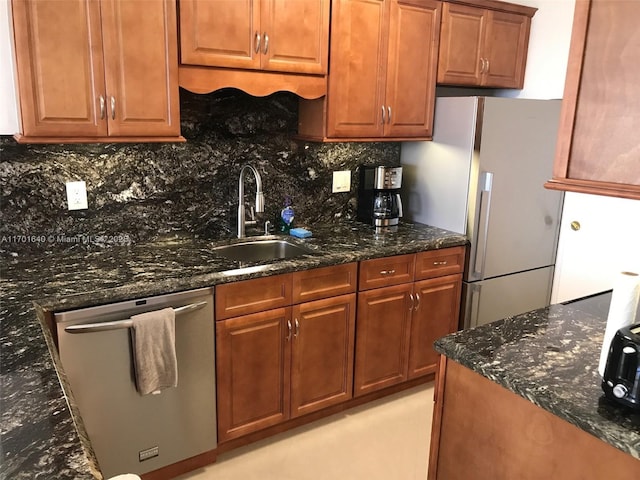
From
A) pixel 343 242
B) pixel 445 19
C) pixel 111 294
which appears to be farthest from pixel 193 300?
pixel 445 19

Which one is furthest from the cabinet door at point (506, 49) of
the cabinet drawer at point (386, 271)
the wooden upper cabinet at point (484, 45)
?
the cabinet drawer at point (386, 271)

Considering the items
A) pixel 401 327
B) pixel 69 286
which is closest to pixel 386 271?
pixel 401 327

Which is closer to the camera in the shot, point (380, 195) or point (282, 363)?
point (282, 363)

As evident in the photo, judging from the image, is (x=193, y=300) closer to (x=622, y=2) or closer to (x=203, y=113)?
(x=203, y=113)

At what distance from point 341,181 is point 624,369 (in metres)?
2.21

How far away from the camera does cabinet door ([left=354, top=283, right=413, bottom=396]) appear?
9.29 ft

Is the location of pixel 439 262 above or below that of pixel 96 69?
below

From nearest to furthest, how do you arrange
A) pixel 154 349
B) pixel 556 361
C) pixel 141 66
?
pixel 556 361, pixel 154 349, pixel 141 66

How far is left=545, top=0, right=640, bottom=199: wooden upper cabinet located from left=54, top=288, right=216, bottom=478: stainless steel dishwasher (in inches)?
60.9

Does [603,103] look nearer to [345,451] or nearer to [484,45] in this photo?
[345,451]

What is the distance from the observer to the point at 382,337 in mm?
2920

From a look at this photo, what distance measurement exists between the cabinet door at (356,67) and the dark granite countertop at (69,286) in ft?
2.09

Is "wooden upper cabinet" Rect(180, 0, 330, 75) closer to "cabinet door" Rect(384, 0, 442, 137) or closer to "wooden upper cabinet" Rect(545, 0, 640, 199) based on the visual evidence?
"cabinet door" Rect(384, 0, 442, 137)

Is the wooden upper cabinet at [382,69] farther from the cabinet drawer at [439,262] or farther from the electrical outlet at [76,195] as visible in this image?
the electrical outlet at [76,195]
